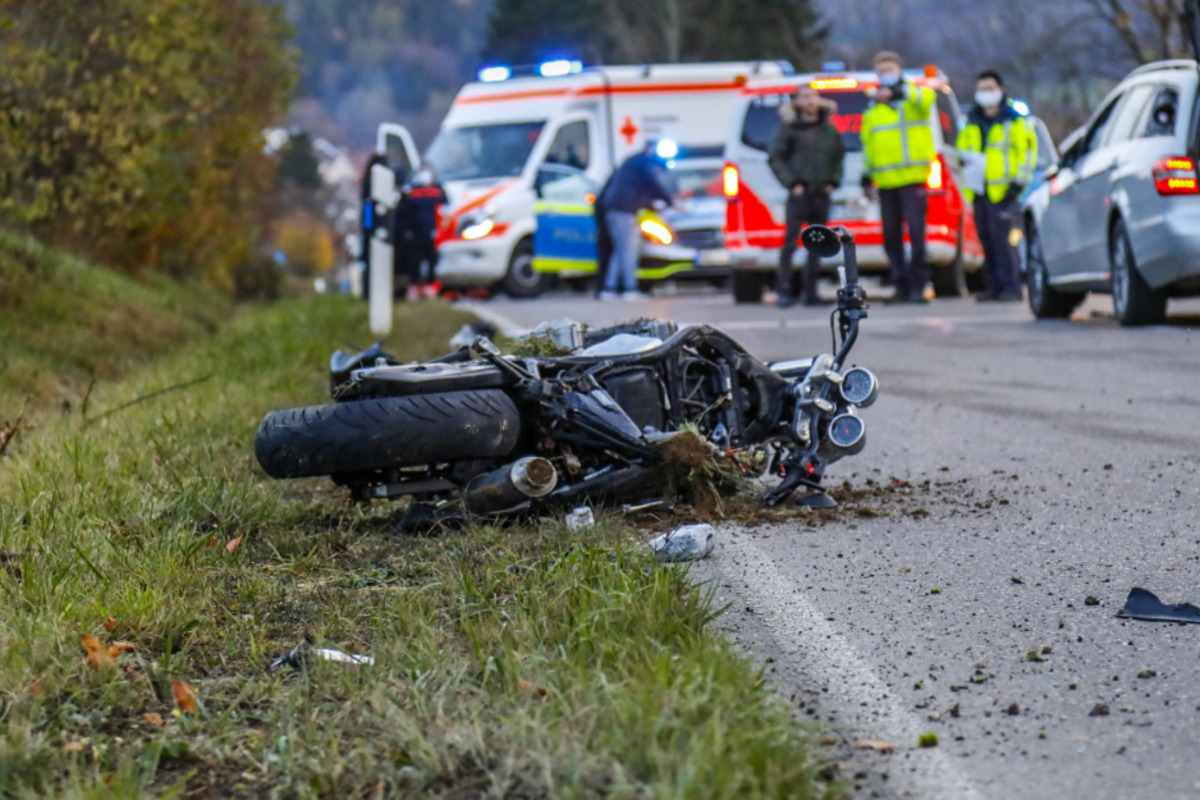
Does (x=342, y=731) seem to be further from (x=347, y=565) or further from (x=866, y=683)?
→ (x=347, y=565)

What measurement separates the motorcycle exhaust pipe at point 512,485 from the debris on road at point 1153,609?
1.63 metres

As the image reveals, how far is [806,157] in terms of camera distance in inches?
603

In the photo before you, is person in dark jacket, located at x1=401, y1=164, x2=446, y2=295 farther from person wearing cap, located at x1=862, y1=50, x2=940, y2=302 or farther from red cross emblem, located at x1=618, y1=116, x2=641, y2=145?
person wearing cap, located at x1=862, y1=50, x2=940, y2=302

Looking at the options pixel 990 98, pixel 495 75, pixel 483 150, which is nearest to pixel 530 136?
pixel 483 150

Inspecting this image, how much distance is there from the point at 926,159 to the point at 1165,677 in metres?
12.1

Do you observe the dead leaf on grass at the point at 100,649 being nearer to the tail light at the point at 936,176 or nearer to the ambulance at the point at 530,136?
the tail light at the point at 936,176

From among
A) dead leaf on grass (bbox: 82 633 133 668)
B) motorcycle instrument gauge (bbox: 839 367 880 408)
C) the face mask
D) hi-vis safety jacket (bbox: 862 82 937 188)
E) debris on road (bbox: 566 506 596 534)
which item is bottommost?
debris on road (bbox: 566 506 596 534)

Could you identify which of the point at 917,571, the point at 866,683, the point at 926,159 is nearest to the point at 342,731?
the point at 866,683

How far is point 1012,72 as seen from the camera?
5488 centimetres

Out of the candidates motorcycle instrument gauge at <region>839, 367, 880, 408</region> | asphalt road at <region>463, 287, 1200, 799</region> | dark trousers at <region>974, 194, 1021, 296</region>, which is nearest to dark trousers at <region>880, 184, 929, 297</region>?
dark trousers at <region>974, 194, 1021, 296</region>

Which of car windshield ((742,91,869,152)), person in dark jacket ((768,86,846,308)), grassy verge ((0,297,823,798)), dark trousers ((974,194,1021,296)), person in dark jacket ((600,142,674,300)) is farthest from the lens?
person in dark jacket ((600,142,674,300))

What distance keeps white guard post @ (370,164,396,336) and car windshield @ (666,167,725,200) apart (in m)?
9.17

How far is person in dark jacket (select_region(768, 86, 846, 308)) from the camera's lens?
15.2 metres

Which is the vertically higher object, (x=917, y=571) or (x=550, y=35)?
(x=550, y=35)
